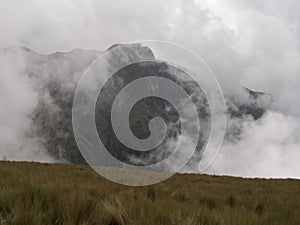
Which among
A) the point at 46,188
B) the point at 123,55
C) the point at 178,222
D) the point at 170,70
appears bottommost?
the point at 178,222

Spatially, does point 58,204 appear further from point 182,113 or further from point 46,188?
point 182,113

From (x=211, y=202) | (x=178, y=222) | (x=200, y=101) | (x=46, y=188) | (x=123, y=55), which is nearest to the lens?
(x=178, y=222)

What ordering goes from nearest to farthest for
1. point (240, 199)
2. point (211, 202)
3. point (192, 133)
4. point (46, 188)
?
point (46, 188) < point (211, 202) < point (240, 199) < point (192, 133)

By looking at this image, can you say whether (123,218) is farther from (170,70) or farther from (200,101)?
(170,70)

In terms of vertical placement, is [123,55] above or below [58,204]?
above

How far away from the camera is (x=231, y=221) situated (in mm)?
4480

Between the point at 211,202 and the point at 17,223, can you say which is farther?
the point at 211,202

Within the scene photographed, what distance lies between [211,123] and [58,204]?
502cm

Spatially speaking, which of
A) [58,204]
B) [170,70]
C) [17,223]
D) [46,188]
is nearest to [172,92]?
Answer: [170,70]

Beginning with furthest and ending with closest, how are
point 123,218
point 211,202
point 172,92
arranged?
point 172,92
point 211,202
point 123,218

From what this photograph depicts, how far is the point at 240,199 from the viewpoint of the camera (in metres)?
8.06

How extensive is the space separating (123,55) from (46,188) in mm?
8173

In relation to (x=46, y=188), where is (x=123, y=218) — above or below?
below

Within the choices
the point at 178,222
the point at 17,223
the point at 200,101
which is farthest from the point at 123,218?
the point at 200,101
